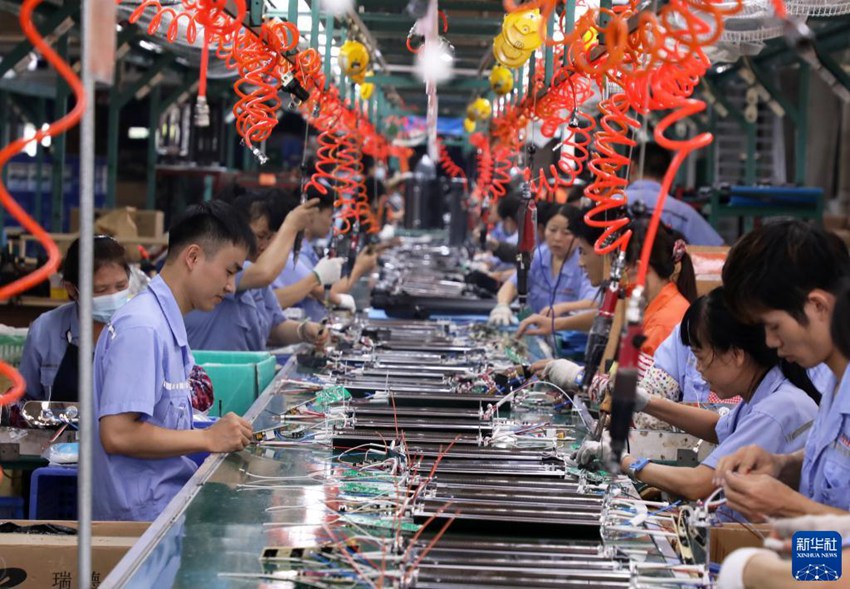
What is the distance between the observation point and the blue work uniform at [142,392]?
286 cm

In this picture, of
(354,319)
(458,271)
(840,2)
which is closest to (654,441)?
(840,2)

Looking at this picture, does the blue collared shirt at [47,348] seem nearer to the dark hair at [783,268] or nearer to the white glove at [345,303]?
the white glove at [345,303]

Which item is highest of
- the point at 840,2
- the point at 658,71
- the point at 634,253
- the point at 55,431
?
the point at 840,2

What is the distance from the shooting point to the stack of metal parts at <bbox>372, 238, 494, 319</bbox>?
278 inches

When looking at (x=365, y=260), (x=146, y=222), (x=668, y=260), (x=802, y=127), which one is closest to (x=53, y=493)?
(x=668, y=260)

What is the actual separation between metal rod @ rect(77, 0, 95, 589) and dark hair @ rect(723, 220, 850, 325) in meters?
1.31

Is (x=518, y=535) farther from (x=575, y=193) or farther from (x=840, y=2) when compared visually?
(x=575, y=193)

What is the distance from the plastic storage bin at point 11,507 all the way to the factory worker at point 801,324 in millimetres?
2453

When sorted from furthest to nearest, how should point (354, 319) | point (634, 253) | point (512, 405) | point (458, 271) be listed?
point (458, 271), point (354, 319), point (512, 405), point (634, 253)

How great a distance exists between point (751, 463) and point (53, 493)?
2217 mm

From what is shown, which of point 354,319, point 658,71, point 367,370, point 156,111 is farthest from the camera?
point 156,111

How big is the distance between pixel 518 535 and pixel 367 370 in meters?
2.15

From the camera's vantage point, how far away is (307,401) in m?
3.87

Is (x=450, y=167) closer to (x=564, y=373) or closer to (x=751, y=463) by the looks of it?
(x=564, y=373)
